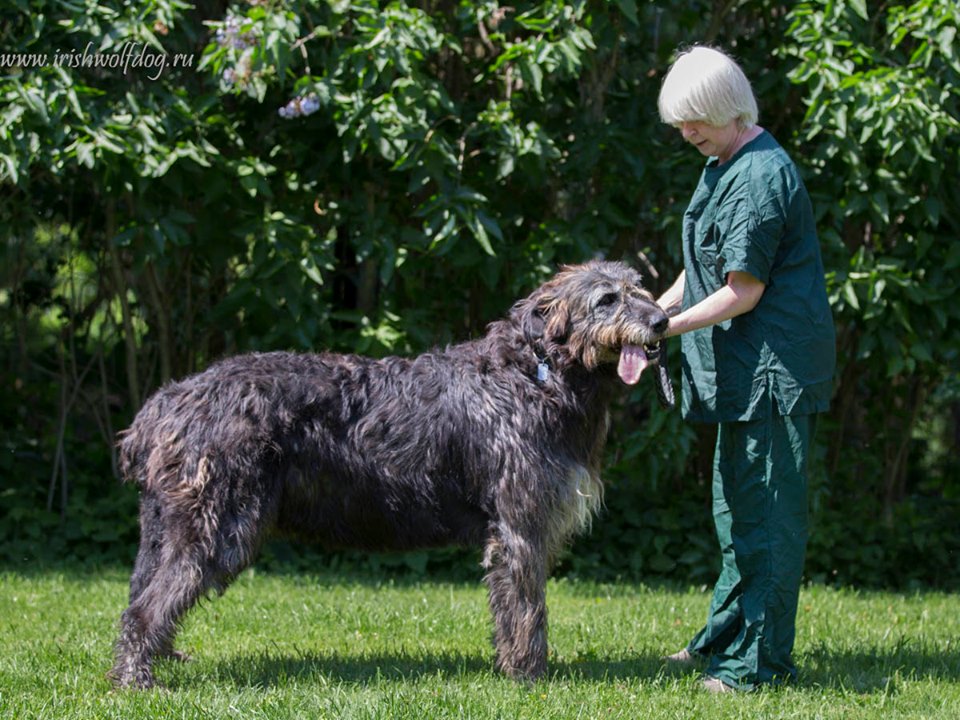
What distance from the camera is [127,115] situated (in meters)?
6.50

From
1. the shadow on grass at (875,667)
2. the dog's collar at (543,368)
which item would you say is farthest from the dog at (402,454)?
the shadow on grass at (875,667)

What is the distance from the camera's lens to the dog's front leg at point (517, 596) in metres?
4.73

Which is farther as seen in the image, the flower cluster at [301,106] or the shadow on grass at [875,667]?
the flower cluster at [301,106]

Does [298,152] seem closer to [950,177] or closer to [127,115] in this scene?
[127,115]

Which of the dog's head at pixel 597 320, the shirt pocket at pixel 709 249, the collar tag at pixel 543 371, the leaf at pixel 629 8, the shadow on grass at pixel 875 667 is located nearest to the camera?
the dog's head at pixel 597 320

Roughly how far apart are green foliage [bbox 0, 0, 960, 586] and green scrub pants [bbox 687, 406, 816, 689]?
2190 mm

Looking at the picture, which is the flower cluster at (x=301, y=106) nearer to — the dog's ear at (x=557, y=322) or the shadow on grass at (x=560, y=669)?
the dog's ear at (x=557, y=322)

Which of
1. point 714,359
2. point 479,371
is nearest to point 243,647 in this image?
point 479,371

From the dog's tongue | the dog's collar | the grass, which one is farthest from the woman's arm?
the grass

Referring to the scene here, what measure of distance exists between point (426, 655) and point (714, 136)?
2595 mm

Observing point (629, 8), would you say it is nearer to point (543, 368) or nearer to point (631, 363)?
point (543, 368)

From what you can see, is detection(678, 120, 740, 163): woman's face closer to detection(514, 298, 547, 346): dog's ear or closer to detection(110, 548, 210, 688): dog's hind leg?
detection(514, 298, 547, 346): dog's ear

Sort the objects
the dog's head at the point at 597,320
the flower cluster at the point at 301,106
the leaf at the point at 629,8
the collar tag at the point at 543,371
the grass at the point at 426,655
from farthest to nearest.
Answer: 1. the flower cluster at the point at 301,106
2. the leaf at the point at 629,8
3. the collar tag at the point at 543,371
4. the dog's head at the point at 597,320
5. the grass at the point at 426,655

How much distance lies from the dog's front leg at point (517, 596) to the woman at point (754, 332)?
29.5 inches
